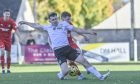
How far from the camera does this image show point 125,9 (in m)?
64.6

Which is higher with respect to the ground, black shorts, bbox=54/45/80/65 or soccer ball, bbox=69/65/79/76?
black shorts, bbox=54/45/80/65

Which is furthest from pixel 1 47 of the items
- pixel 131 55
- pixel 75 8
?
pixel 75 8

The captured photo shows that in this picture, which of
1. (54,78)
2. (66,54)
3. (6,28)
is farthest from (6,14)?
(66,54)

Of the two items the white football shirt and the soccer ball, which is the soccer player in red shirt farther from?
the white football shirt

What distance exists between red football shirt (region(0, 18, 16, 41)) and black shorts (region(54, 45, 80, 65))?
17.7ft

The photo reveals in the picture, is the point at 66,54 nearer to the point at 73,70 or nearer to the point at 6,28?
the point at 73,70

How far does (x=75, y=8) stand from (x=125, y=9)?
26.9 ft

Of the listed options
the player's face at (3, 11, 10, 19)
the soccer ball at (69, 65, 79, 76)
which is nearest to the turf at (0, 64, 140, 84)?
the soccer ball at (69, 65, 79, 76)

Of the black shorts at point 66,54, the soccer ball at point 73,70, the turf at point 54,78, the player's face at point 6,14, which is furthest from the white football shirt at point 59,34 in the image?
the player's face at point 6,14

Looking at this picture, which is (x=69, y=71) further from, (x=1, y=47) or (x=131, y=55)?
(x=131, y=55)

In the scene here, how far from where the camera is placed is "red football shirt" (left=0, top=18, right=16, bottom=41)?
2267cm

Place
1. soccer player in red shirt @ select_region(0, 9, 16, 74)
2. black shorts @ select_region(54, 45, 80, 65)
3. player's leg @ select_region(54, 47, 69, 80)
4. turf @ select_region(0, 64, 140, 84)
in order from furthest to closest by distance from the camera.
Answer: soccer player in red shirt @ select_region(0, 9, 16, 74) < player's leg @ select_region(54, 47, 69, 80) < black shorts @ select_region(54, 45, 80, 65) < turf @ select_region(0, 64, 140, 84)

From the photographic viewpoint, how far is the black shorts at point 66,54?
56.9 feet

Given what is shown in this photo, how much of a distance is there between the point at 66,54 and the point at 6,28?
589 centimetres
